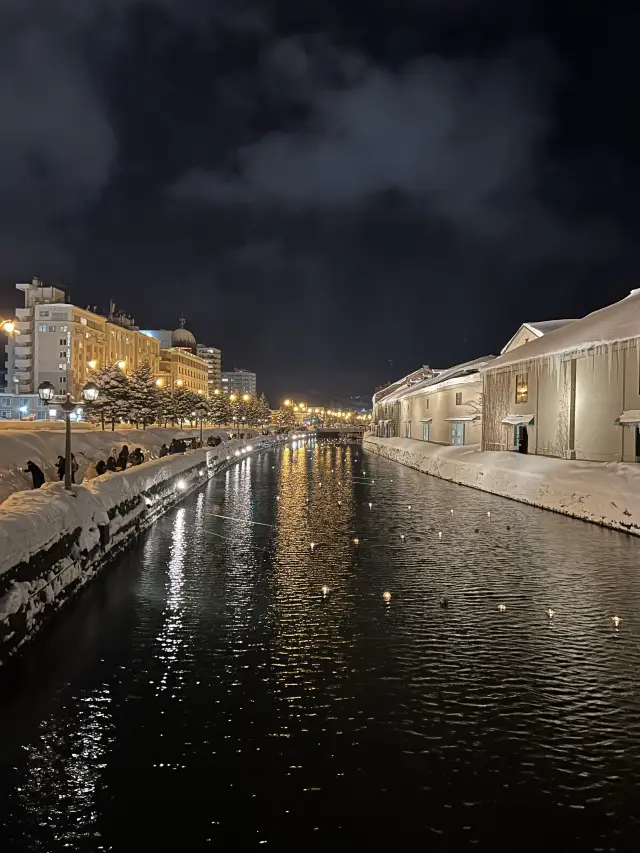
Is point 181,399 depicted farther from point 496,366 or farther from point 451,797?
point 451,797

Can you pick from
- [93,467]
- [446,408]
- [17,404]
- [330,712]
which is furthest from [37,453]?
[17,404]

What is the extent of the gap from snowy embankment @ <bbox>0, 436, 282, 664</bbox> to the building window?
72.1 feet

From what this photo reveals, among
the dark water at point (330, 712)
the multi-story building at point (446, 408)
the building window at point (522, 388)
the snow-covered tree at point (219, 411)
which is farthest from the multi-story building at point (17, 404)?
the dark water at point (330, 712)

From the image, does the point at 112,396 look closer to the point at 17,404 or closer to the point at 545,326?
the point at 545,326

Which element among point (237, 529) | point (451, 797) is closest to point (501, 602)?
point (451, 797)

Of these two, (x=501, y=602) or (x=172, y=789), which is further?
(x=501, y=602)

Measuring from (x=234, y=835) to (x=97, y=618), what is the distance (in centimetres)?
643

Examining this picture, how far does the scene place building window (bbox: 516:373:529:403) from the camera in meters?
35.7

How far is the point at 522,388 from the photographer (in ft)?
119

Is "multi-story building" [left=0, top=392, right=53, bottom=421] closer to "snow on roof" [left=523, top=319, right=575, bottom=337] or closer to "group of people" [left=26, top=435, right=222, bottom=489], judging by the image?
"group of people" [left=26, top=435, right=222, bottom=489]

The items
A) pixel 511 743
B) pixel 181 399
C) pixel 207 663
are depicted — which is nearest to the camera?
pixel 511 743

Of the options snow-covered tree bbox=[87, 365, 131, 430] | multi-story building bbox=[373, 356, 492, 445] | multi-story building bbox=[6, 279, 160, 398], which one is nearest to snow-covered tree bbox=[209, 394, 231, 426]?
multi-story building bbox=[6, 279, 160, 398]

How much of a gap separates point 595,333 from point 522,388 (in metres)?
7.84

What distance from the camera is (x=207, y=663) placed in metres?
8.70
